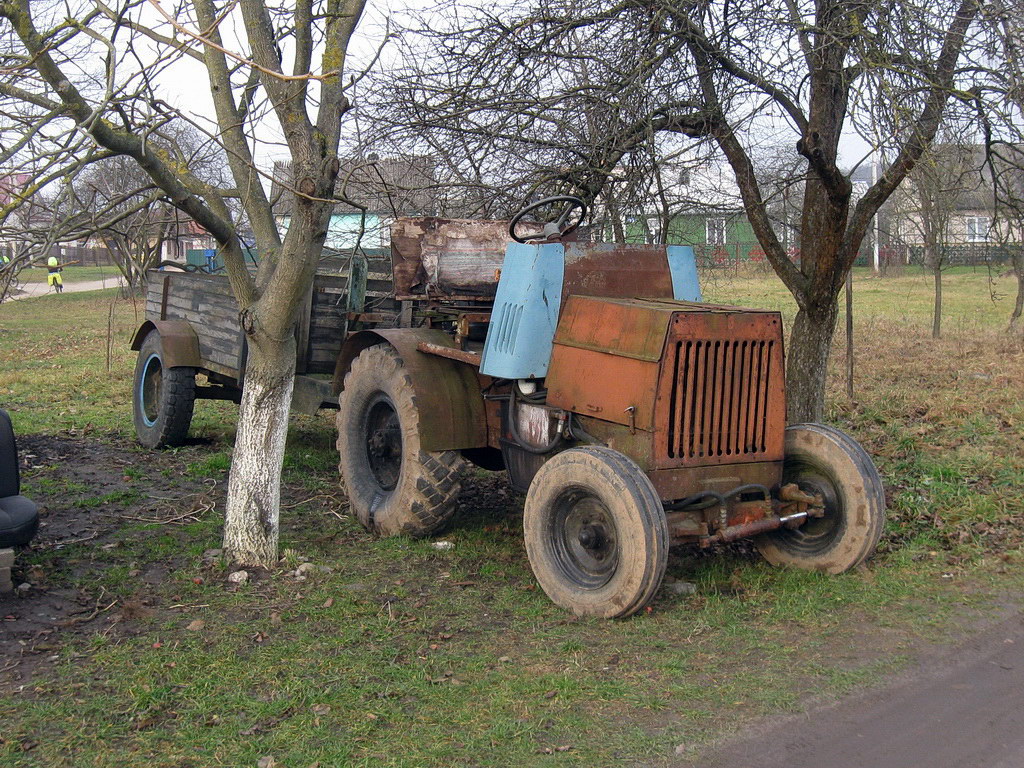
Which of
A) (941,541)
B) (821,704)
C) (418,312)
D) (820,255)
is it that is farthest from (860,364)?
(821,704)

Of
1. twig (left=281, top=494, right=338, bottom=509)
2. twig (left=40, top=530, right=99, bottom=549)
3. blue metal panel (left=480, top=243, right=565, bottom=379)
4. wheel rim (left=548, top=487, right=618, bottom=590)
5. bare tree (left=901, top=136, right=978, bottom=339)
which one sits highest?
bare tree (left=901, top=136, right=978, bottom=339)

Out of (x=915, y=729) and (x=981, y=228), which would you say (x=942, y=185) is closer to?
(x=915, y=729)

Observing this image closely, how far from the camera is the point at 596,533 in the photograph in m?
4.95

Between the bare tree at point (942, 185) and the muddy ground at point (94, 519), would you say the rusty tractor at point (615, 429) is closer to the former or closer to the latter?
the muddy ground at point (94, 519)

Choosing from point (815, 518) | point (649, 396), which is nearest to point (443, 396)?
point (649, 396)

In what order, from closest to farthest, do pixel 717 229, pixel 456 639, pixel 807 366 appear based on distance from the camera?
pixel 456 639 → pixel 807 366 → pixel 717 229

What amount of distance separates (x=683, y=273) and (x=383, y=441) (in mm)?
2378

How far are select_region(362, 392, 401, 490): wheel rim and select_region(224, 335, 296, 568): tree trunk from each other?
3.63ft

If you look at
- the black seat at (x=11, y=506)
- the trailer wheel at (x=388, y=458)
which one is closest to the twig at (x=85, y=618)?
the black seat at (x=11, y=506)

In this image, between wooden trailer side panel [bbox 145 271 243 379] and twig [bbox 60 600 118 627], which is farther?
wooden trailer side panel [bbox 145 271 243 379]

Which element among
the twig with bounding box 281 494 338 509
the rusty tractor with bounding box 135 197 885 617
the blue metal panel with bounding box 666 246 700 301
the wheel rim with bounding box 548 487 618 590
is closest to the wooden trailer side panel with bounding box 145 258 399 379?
the twig with bounding box 281 494 338 509

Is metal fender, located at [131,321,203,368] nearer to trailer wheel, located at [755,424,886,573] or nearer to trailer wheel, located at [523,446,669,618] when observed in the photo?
trailer wheel, located at [523,446,669,618]

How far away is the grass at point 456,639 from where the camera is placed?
141 inches

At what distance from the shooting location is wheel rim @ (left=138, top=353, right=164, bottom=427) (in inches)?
353
